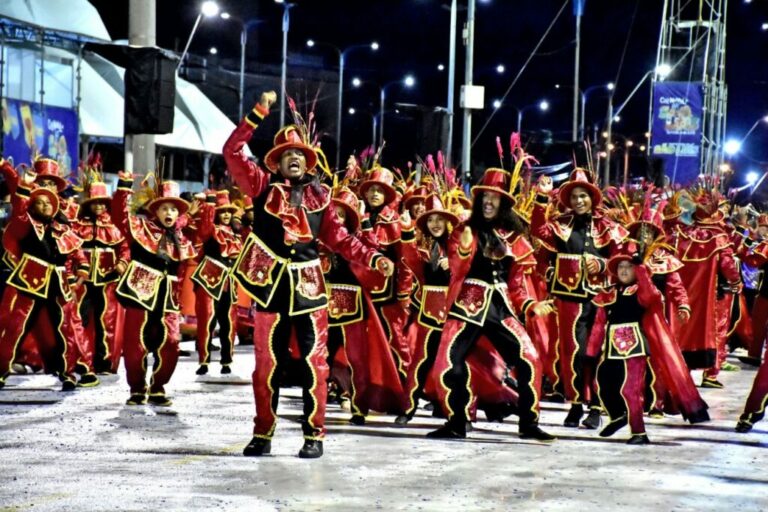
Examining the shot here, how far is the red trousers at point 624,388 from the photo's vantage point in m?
10.2

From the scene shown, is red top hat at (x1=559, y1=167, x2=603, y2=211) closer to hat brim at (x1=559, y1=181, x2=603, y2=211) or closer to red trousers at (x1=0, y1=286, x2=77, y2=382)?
hat brim at (x1=559, y1=181, x2=603, y2=211)

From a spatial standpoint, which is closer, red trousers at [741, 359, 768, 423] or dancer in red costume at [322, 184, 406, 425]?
red trousers at [741, 359, 768, 423]

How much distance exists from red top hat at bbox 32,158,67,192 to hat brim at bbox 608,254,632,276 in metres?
5.78

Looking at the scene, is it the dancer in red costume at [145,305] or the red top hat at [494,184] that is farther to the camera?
the dancer in red costume at [145,305]

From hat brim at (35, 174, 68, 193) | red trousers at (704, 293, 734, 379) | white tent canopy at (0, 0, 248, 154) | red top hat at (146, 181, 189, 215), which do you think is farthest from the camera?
white tent canopy at (0, 0, 248, 154)

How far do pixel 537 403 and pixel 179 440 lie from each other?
258 cm

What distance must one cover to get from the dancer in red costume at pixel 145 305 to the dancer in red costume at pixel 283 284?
10.0 ft

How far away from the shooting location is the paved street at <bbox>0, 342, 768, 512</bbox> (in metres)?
7.38

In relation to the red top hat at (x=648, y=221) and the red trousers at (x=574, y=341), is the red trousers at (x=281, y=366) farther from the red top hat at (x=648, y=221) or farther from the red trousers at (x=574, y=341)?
the red top hat at (x=648, y=221)

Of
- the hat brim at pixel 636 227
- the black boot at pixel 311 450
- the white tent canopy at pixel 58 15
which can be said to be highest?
the white tent canopy at pixel 58 15

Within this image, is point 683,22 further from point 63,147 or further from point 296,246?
point 296,246

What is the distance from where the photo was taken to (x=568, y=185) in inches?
463

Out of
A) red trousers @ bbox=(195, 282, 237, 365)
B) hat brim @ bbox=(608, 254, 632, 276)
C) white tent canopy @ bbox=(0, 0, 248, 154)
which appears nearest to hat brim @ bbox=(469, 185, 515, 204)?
hat brim @ bbox=(608, 254, 632, 276)

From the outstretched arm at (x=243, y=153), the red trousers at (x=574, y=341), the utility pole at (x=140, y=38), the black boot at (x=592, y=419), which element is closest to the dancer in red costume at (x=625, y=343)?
the black boot at (x=592, y=419)
